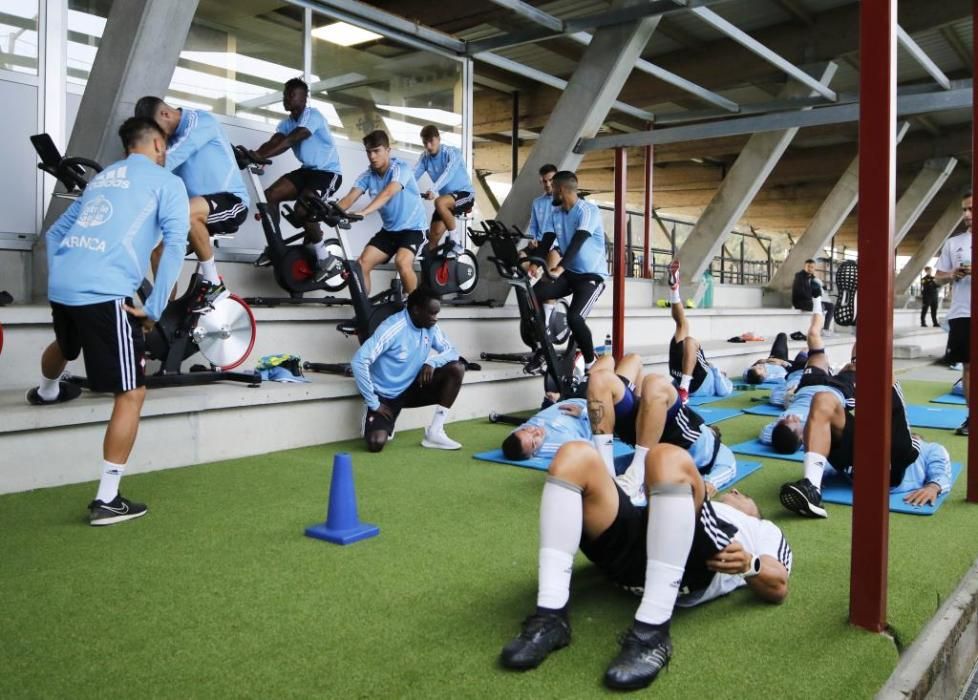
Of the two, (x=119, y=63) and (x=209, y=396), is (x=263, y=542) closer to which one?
(x=209, y=396)

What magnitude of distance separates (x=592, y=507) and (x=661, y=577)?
247 millimetres

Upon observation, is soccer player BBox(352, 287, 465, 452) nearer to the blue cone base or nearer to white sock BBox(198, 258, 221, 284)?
white sock BBox(198, 258, 221, 284)

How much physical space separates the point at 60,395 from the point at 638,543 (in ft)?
10.2

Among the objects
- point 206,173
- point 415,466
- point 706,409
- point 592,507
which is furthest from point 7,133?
→ point 706,409

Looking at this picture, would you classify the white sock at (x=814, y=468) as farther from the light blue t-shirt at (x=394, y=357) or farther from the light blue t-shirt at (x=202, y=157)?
the light blue t-shirt at (x=202, y=157)

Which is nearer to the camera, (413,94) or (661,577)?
(661,577)

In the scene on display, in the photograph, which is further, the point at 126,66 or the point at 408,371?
the point at 408,371

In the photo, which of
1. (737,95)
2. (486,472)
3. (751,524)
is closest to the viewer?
(751,524)

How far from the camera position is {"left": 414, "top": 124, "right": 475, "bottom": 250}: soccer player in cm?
760

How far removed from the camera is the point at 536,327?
6.08 metres

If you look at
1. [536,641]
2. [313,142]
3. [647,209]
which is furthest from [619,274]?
[647,209]

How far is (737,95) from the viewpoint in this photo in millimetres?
13164

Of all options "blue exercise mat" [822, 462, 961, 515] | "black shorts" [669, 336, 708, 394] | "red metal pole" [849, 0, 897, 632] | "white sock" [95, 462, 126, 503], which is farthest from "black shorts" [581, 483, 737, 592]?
"black shorts" [669, 336, 708, 394]

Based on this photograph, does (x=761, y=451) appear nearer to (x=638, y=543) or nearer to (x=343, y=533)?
(x=343, y=533)
